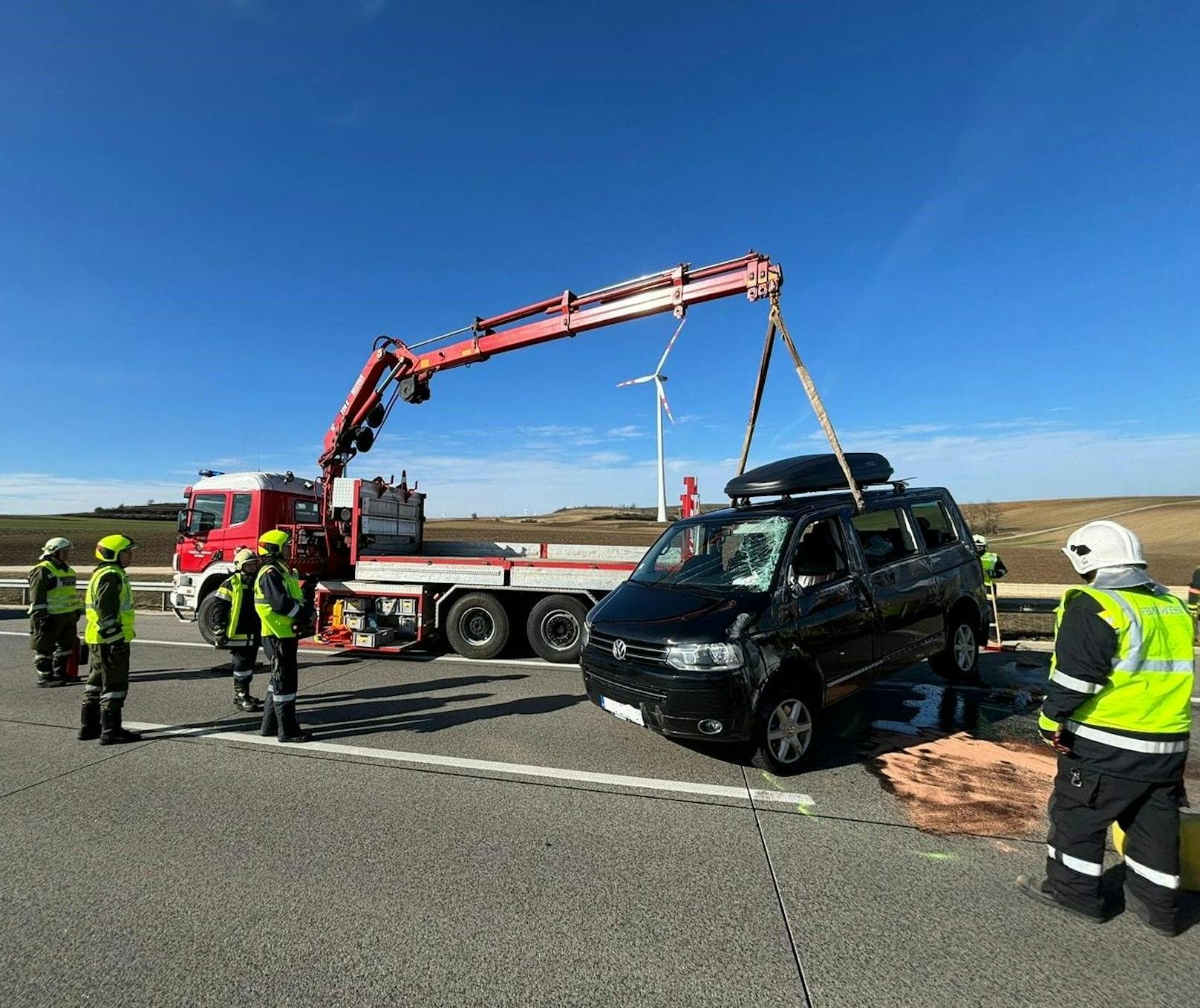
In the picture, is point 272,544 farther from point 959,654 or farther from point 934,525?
point 959,654

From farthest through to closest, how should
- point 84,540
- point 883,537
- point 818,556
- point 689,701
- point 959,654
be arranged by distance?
point 84,540
point 959,654
point 883,537
point 818,556
point 689,701

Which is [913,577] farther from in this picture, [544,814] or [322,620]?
[322,620]

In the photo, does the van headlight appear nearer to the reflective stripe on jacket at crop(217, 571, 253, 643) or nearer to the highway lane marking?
the highway lane marking

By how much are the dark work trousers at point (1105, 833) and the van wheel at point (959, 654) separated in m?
3.61

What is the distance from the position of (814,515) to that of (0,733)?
294 inches

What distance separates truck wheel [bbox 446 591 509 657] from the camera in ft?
27.9

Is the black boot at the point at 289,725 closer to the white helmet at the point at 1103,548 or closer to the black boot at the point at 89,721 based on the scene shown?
the black boot at the point at 89,721

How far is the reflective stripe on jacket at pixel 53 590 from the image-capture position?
7.51 meters

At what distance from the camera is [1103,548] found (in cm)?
283

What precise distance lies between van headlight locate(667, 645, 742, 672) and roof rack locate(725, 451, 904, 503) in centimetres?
237

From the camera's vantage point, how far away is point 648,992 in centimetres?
235

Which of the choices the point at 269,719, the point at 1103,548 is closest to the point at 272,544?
the point at 269,719

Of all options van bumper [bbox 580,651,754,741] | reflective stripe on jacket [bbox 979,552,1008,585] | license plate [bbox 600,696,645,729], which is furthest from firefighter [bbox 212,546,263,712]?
reflective stripe on jacket [bbox 979,552,1008,585]

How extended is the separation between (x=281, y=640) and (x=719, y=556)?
383cm
